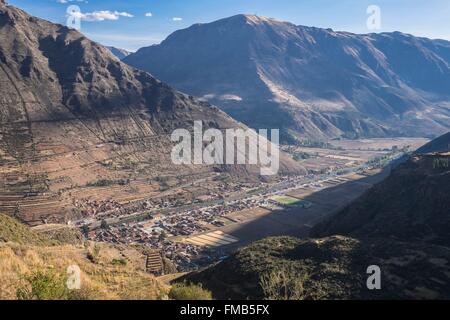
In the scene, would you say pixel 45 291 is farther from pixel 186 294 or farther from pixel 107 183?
pixel 107 183

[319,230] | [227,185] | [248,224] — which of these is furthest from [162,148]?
[319,230]

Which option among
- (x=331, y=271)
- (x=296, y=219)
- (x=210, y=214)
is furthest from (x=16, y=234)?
(x=296, y=219)

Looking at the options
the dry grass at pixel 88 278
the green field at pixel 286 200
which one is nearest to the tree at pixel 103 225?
the green field at pixel 286 200

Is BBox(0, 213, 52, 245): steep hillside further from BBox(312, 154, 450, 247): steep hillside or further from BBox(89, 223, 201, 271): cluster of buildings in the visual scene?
BBox(312, 154, 450, 247): steep hillside

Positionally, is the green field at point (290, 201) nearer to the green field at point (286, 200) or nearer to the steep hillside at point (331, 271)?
the green field at point (286, 200)
